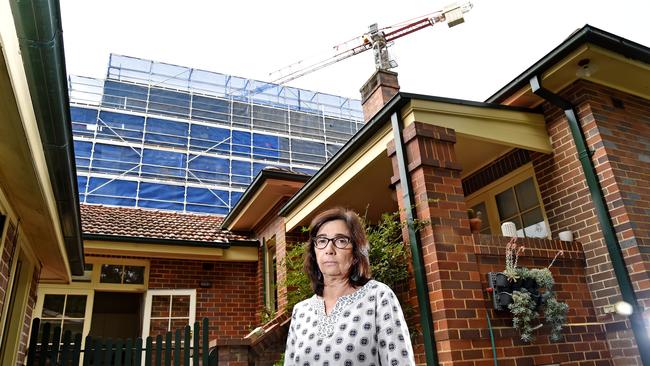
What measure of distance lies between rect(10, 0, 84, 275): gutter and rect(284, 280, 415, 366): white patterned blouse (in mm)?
1596

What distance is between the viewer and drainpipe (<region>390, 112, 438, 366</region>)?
3.85 m

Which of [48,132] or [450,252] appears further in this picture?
[450,252]

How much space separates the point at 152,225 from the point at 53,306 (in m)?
2.13

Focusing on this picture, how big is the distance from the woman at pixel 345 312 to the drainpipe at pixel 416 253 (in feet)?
7.75

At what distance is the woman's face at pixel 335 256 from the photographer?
5.48 ft

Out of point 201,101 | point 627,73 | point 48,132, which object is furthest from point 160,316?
point 201,101

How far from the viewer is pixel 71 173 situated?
126 inches

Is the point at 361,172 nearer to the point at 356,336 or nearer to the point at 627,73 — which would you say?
Answer: the point at 627,73

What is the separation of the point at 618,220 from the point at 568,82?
5.07 feet

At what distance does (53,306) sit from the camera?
807 centimetres

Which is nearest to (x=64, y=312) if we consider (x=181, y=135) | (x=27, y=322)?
(x=27, y=322)

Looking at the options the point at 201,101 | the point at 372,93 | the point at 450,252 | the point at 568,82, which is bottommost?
the point at 450,252

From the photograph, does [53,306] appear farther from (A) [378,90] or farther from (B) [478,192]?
(B) [478,192]

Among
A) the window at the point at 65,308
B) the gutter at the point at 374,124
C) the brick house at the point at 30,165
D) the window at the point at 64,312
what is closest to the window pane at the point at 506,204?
the gutter at the point at 374,124
